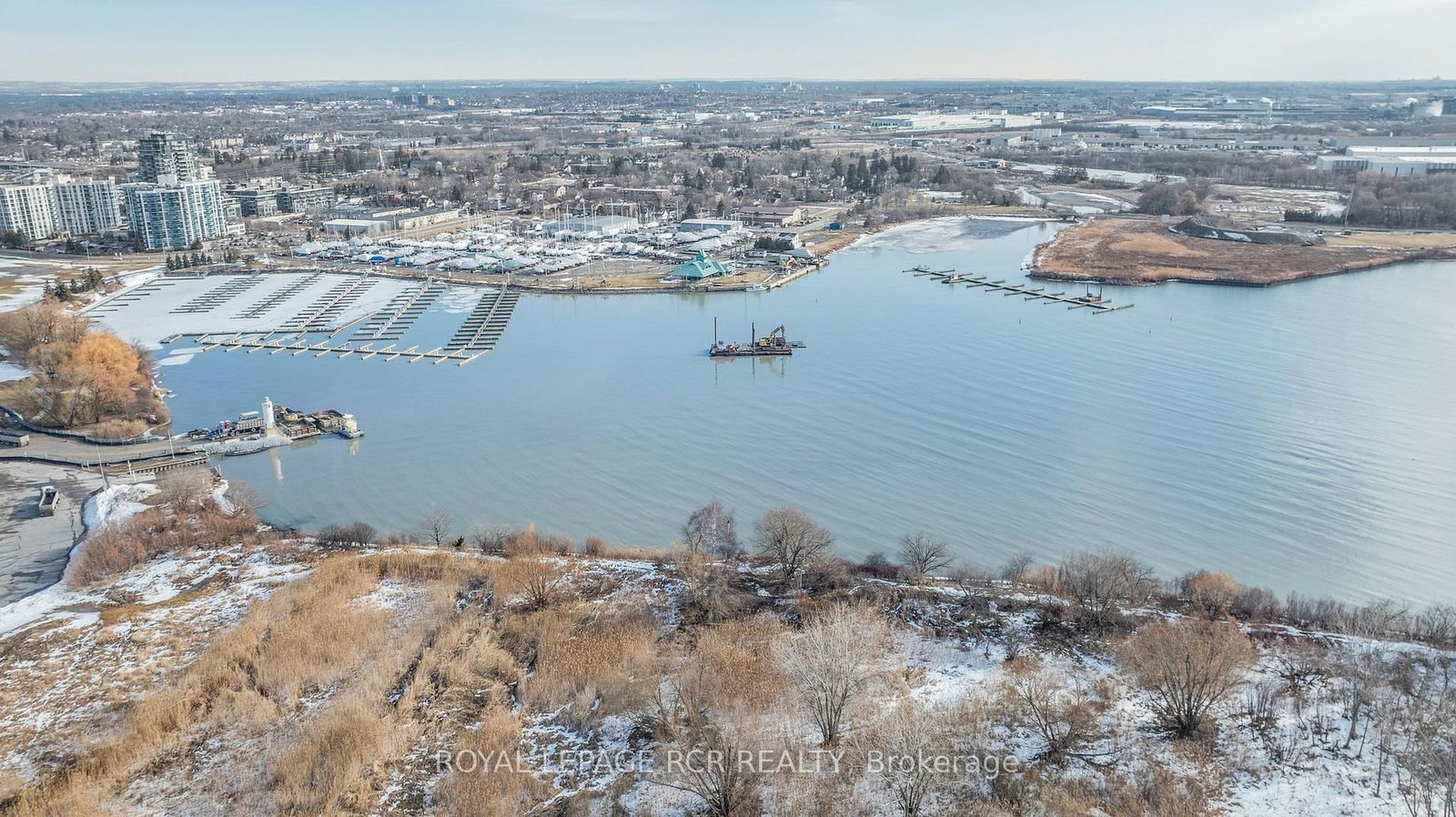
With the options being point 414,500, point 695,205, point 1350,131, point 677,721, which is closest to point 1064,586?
point 677,721

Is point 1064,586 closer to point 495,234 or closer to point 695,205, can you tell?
point 495,234

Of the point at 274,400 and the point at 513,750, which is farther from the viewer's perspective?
the point at 274,400

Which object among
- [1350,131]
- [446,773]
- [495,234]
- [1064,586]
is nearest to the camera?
[446,773]

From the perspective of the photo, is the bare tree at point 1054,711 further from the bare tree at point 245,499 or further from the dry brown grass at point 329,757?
the bare tree at point 245,499

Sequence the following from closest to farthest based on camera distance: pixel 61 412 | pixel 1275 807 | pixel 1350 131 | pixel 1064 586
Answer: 1. pixel 1275 807
2. pixel 1064 586
3. pixel 61 412
4. pixel 1350 131

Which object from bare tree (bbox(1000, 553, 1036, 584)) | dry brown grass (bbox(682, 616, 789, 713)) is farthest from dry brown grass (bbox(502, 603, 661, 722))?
bare tree (bbox(1000, 553, 1036, 584))

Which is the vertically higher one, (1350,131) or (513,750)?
(1350,131)
